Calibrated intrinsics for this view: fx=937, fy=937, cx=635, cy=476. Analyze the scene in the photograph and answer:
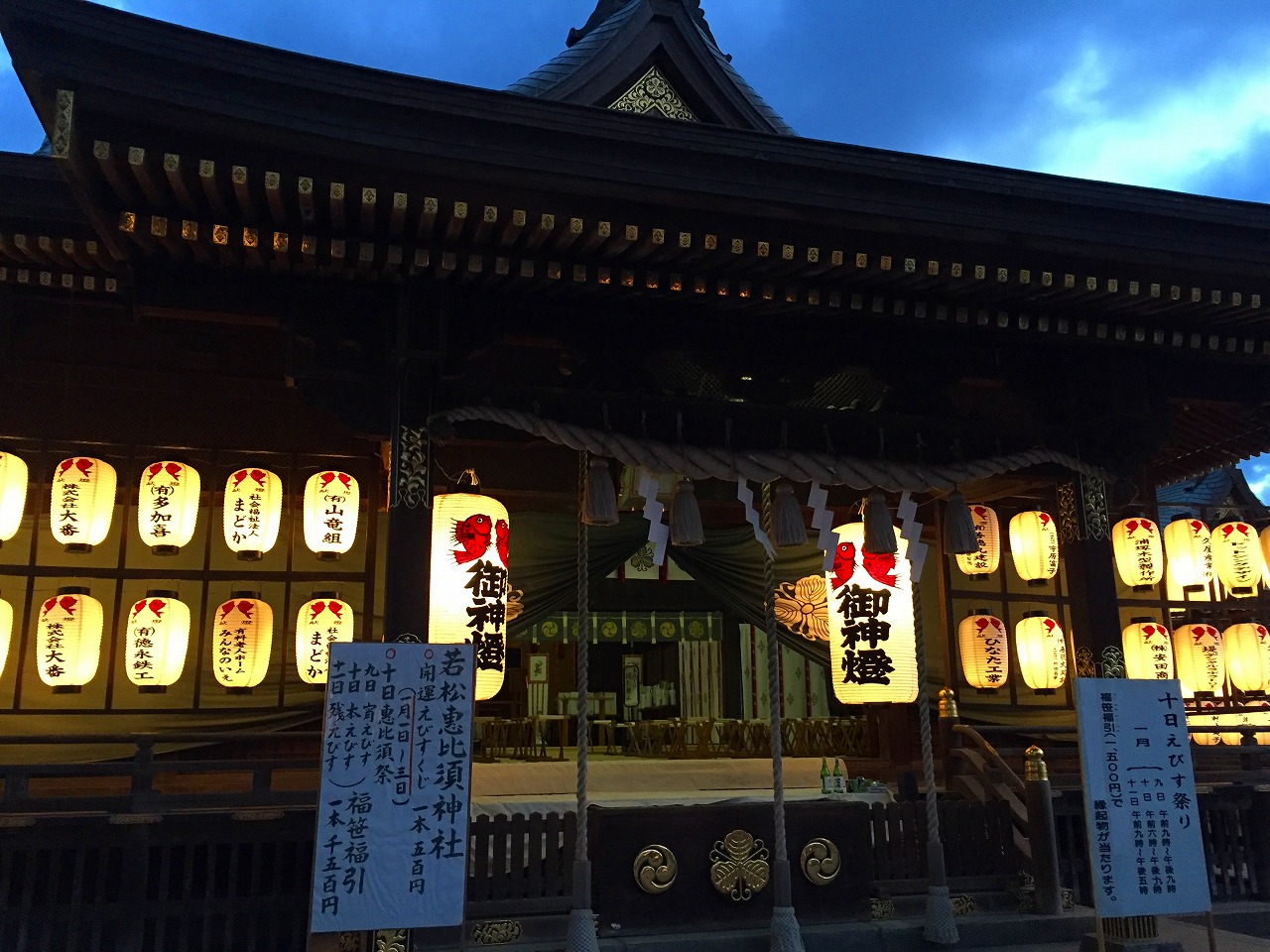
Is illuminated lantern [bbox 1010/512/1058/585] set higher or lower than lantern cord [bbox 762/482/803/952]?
higher

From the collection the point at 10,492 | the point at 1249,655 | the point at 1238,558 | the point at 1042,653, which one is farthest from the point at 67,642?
the point at 1249,655

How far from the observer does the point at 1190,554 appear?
9328 millimetres

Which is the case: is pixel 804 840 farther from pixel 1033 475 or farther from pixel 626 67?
pixel 626 67

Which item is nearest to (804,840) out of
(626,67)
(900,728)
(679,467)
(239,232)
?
(679,467)

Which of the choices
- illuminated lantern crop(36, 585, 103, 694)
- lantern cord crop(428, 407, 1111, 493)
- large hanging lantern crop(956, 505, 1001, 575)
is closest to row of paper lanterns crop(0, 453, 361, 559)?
illuminated lantern crop(36, 585, 103, 694)

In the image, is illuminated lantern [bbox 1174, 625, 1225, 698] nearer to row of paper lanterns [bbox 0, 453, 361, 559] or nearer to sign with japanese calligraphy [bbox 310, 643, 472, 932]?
sign with japanese calligraphy [bbox 310, 643, 472, 932]

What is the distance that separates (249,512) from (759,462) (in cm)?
402

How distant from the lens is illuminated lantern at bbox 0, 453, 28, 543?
6836 millimetres

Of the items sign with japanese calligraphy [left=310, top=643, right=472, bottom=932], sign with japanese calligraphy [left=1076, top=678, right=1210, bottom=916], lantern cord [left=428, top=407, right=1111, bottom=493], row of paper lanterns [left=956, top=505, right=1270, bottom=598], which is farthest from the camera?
row of paper lanterns [left=956, top=505, right=1270, bottom=598]

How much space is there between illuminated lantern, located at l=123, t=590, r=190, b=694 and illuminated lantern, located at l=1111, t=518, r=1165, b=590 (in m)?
8.45

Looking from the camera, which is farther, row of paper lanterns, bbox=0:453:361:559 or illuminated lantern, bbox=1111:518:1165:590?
illuminated lantern, bbox=1111:518:1165:590

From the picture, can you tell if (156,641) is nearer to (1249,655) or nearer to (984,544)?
(984,544)

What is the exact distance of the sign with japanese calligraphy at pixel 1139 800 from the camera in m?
5.45

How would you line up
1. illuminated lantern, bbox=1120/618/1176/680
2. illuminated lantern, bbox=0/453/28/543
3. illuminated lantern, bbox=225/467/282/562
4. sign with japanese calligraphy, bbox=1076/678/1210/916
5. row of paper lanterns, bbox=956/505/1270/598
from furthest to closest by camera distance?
illuminated lantern, bbox=1120/618/1176/680 < row of paper lanterns, bbox=956/505/1270/598 < illuminated lantern, bbox=225/467/282/562 < illuminated lantern, bbox=0/453/28/543 < sign with japanese calligraphy, bbox=1076/678/1210/916
